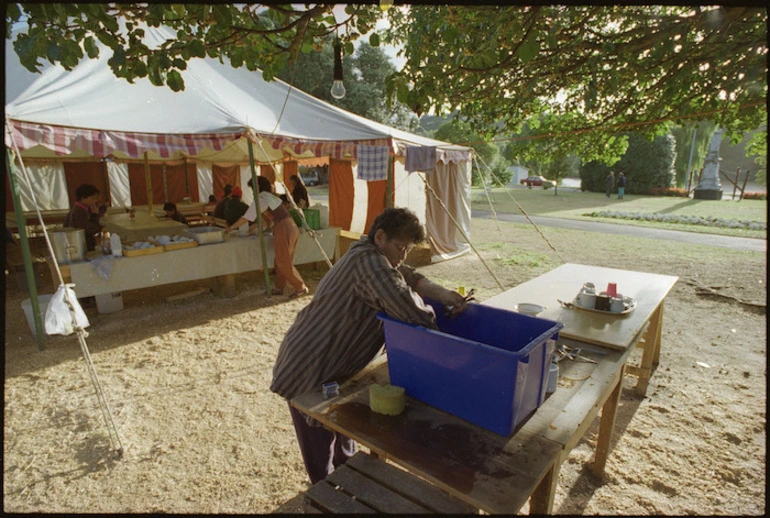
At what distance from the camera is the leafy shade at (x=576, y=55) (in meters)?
2.00

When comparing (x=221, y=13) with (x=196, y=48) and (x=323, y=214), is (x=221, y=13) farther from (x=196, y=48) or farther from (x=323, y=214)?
(x=323, y=214)

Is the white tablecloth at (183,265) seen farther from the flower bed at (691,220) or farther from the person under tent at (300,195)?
the flower bed at (691,220)

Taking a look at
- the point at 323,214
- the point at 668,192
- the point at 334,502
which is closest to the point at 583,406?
the point at 334,502

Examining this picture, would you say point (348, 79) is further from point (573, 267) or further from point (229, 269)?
point (573, 267)

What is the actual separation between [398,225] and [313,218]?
5.73 meters

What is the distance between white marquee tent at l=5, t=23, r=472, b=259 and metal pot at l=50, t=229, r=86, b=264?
39.5 inches

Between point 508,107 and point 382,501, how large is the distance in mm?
3266

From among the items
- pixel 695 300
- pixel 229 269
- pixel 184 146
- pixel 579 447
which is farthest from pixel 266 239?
pixel 695 300

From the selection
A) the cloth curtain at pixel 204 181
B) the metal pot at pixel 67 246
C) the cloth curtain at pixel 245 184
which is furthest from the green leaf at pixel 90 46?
the cloth curtain at pixel 204 181

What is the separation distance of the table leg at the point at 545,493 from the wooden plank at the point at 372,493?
0.47 meters

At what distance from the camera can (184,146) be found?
208 inches

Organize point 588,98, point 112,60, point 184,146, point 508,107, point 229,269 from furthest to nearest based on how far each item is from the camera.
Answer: point 229,269
point 184,146
point 508,107
point 588,98
point 112,60

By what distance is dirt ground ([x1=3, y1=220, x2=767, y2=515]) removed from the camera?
2.60 m

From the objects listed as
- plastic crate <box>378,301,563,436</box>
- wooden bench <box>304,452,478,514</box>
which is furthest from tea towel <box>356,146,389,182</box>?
wooden bench <box>304,452,478,514</box>
